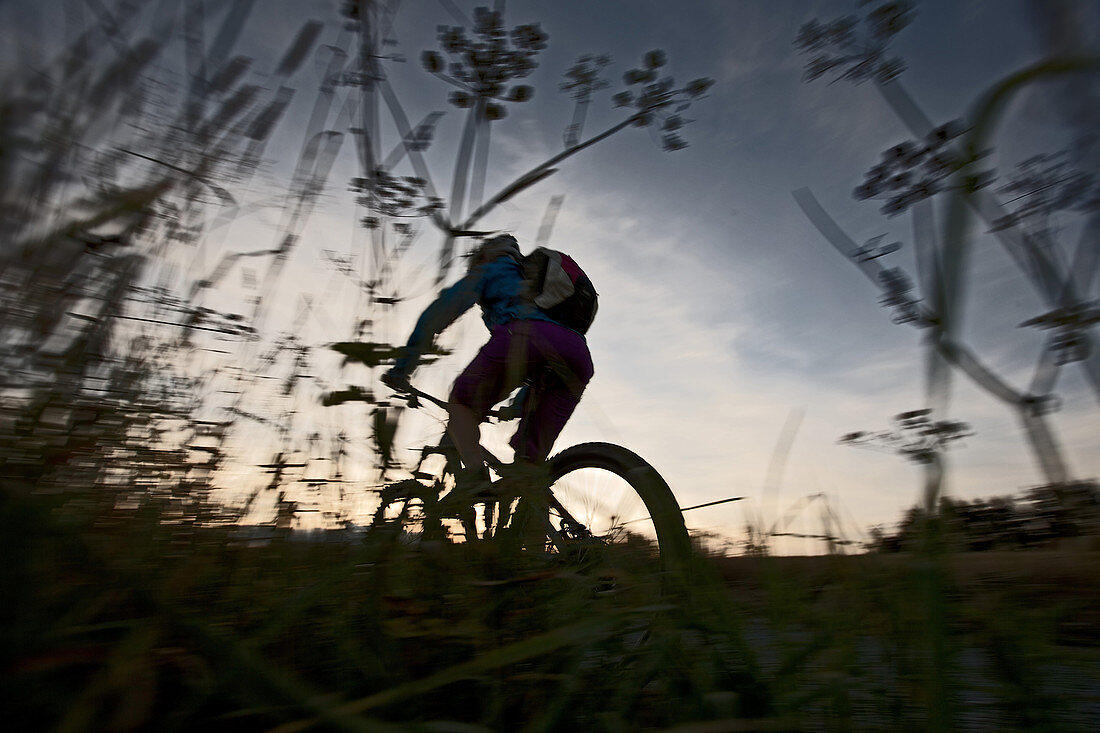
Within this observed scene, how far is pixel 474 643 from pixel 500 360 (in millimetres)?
1476

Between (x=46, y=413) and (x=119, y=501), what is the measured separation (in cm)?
26

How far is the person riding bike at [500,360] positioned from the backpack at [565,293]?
0.17 ft

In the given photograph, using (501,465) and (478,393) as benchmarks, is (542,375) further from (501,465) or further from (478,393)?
(501,465)

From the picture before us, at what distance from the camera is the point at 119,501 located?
132 cm

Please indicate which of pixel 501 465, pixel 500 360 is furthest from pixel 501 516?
pixel 500 360

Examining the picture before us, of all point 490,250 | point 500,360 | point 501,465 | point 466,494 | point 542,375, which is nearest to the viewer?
point 466,494

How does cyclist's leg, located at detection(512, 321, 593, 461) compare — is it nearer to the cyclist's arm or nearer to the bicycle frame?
the bicycle frame

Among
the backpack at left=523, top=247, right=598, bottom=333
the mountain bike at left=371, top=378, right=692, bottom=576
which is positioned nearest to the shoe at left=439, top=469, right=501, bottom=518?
the mountain bike at left=371, top=378, right=692, bottom=576

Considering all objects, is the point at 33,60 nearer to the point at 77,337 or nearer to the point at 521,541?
the point at 77,337

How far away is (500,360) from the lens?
251cm

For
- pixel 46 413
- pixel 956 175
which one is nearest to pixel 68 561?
pixel 46 413

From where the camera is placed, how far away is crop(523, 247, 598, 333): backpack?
2859mm

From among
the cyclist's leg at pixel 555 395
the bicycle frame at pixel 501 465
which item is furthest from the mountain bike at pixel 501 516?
the cyclist's leg at pixel 555 395

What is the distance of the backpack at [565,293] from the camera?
2.86m
